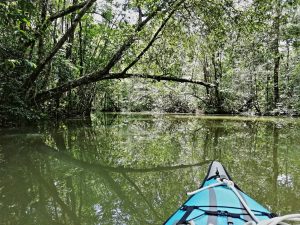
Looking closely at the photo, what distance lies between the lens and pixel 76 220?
9.14ft

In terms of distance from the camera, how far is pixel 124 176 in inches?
173

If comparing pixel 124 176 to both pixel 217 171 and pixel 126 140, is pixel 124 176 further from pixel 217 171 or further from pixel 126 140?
pixel 126 140

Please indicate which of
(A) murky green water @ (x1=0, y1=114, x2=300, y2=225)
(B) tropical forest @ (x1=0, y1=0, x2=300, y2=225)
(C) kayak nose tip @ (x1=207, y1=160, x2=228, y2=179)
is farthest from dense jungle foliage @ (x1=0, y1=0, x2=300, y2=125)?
(C) kayak nose tip @ (x1=207, y1=160, x2=228, y2=179)

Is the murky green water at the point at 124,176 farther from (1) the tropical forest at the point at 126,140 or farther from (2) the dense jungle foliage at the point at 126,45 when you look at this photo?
(2) the dense jungle foliage at the point at 126,45

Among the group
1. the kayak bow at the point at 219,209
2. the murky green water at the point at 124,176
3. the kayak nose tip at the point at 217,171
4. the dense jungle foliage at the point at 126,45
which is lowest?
the murky green water at the point at 124,176

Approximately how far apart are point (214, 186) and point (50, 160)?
12.2 feet

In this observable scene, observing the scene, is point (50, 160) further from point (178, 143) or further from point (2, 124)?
point (2, 124)

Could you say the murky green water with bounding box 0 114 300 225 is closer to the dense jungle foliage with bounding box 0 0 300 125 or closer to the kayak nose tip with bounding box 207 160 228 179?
the kayak nose tip with bounding box 207 160 228 179

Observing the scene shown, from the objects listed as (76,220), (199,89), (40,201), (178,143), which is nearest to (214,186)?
(76,220)

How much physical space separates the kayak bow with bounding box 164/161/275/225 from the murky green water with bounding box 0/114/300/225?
650 mm

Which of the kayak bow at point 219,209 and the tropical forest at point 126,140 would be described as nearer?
the kayak bow at point 219,209

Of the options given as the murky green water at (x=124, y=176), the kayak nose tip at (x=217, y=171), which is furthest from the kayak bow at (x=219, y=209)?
the murky green water at (x=124, y=176)

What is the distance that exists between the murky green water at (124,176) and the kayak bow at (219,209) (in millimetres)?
650

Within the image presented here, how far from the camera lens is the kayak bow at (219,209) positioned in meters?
1.99
